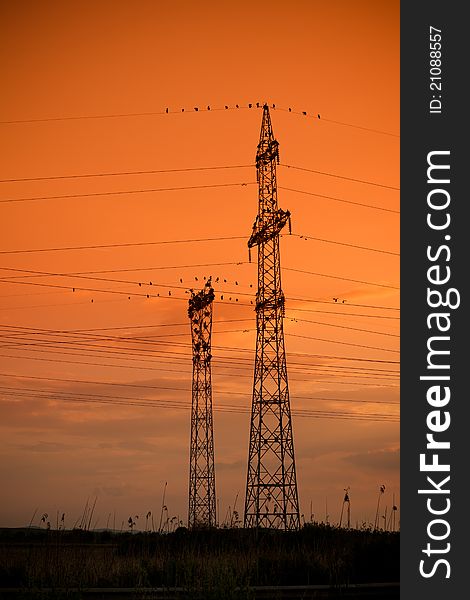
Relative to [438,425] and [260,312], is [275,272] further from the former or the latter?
[438,425]

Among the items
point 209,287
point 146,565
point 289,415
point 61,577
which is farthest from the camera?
point 209,287

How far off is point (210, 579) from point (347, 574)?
9102 mm

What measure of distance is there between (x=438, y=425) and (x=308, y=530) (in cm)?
2761

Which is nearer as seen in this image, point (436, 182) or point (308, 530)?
point (436, 182)

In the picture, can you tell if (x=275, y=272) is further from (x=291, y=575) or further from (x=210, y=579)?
(x=210, y=579)

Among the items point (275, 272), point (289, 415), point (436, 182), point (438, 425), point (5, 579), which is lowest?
point (5, 579)

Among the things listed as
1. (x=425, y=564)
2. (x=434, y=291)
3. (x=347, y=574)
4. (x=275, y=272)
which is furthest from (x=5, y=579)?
(x=275, y=272)

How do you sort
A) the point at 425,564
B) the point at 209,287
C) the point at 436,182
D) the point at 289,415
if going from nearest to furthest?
the point at 425,564
the point at 436,182
the point at 289,415
the point at 209,287

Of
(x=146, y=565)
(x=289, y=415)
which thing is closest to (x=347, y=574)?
(x=146, y=565)

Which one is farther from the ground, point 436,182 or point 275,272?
point 275,272

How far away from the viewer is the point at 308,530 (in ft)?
166

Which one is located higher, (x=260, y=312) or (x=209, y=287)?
(x=209, y=287)

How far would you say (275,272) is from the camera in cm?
5138

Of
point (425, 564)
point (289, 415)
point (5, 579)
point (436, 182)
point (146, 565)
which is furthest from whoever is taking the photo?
point (289, 415)
